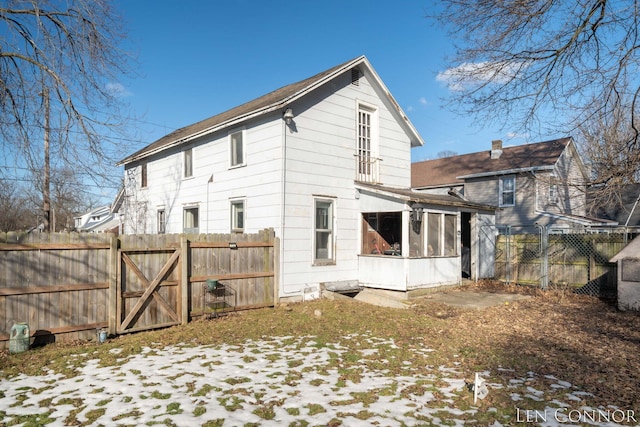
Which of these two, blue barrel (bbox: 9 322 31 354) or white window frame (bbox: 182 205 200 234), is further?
white window frame (bbox: 182 205 200 234)

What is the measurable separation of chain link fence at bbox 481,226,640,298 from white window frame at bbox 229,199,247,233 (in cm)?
961

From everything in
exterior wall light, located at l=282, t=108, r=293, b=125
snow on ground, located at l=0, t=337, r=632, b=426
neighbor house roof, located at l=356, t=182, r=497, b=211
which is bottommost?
snow on ground, located at l=0, t=337, r=632, b=426

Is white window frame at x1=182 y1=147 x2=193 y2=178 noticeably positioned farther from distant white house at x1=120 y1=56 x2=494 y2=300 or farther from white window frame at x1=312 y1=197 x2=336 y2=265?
white window frame at x1=312 y1=197 x2=336 y2=265

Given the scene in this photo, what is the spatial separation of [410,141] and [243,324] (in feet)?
31.9

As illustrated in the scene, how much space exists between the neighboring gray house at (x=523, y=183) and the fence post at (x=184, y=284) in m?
15.6

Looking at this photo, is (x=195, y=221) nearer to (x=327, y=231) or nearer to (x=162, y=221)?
(x=162, y=221)

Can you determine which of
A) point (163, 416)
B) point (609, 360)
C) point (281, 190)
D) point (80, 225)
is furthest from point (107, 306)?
point (80, 225)

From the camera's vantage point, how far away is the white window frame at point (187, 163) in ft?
50.5

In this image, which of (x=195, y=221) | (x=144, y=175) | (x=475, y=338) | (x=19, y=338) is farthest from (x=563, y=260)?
(x=144, y=175)

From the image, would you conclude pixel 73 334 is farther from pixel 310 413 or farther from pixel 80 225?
pixel 80 225

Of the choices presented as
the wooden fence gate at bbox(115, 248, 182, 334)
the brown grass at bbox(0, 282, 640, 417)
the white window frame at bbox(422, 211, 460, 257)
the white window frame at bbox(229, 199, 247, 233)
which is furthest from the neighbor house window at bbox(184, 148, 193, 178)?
the white window frame at bbox(422, 211, 460, 257)

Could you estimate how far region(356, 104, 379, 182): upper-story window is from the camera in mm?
13346

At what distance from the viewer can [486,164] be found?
83.8 feet

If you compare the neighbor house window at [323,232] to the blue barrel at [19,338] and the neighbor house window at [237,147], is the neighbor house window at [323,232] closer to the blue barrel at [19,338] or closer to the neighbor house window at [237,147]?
the neighbor house window at [237,147]
